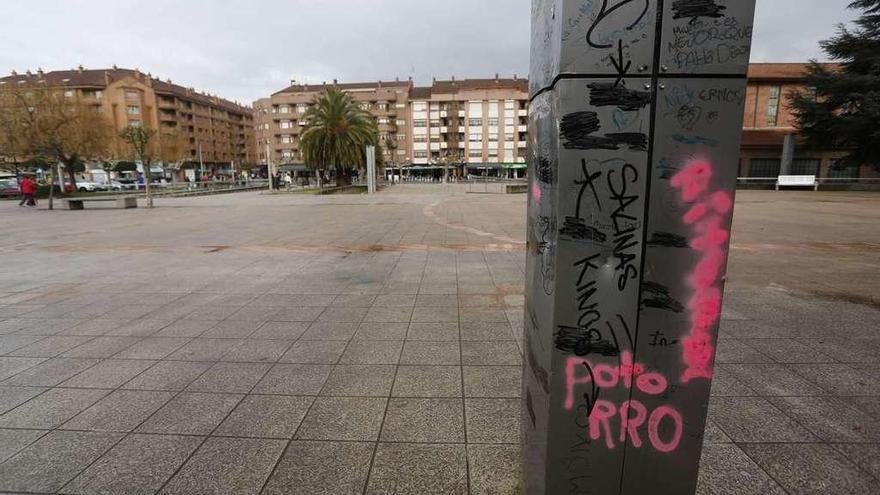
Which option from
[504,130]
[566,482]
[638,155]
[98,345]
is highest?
[504,130]

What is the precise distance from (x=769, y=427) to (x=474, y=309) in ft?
10.2

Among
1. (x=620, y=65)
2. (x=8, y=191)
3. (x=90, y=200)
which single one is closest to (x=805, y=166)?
(x=620, y=65)

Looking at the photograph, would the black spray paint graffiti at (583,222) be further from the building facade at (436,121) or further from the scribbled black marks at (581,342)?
the building facade at (436,121)

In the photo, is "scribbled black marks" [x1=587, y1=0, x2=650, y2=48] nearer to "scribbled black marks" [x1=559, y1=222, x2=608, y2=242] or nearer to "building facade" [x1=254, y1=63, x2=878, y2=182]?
"scribbled black marks" [x1=559, y1=222, x2=608, y2=242]

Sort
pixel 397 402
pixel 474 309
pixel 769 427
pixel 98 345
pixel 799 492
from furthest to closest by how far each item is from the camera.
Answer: pixel 474 309 → pixel 98 345 → pixel 397 402 → pixel 769 427 → pixel 799 492

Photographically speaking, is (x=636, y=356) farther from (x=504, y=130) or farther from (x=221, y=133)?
(x=221, y=133)

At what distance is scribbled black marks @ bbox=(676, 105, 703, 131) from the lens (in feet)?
5.26

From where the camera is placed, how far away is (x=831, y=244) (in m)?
10.0

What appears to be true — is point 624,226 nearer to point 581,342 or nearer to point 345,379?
point 581,342

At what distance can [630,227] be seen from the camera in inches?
65.5

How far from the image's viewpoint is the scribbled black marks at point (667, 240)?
1661 mm

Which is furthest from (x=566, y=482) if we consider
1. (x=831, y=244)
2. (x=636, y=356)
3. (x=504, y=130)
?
(x=504, y=130)

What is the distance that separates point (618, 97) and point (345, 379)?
115 inches

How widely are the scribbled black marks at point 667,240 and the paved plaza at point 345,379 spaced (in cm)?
148
